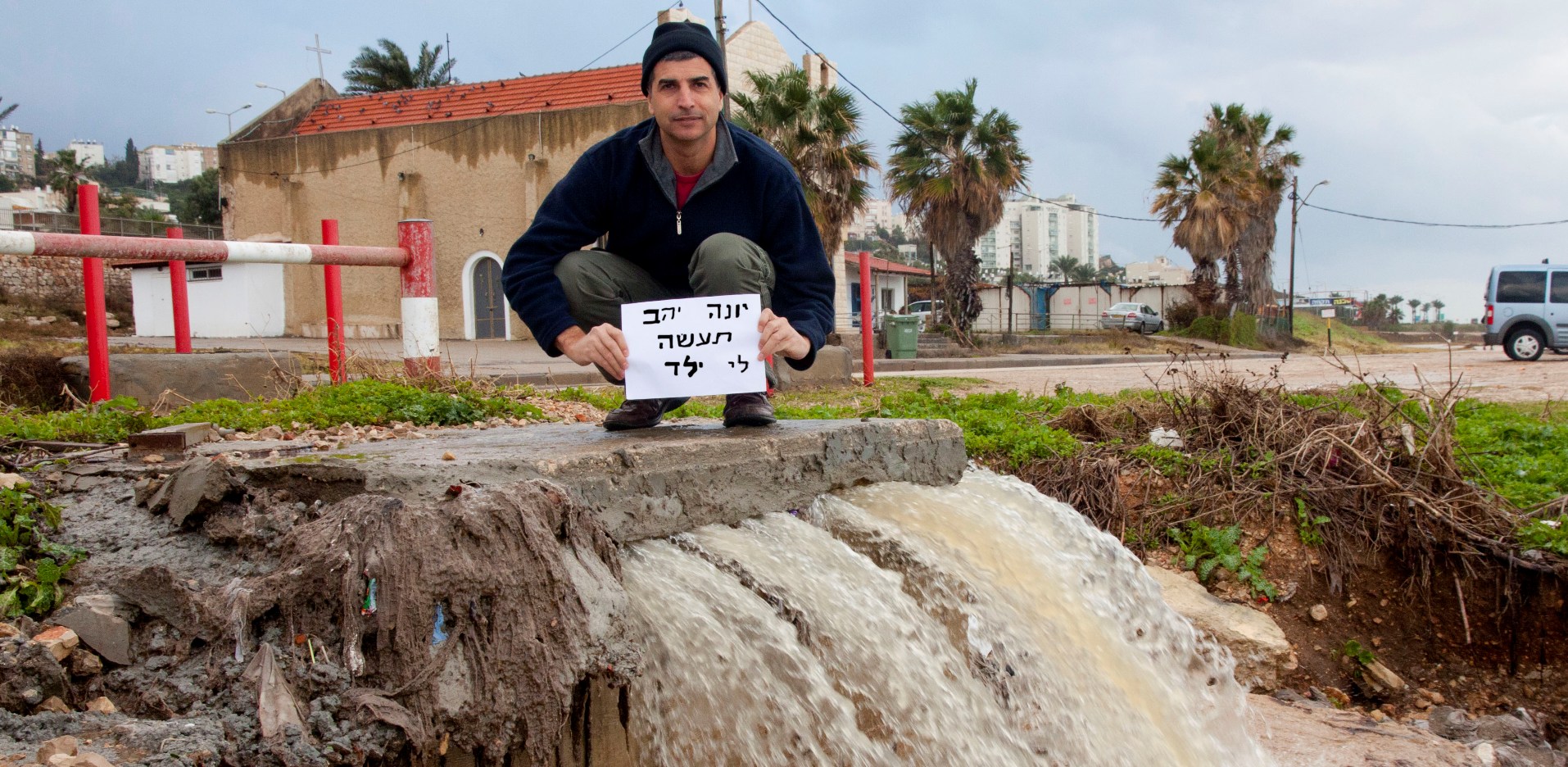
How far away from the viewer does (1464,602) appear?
4.28 m

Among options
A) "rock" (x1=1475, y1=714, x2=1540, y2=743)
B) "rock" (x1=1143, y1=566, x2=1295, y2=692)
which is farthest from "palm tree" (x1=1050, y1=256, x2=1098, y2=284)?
"rock" (x1=1475, y1=714, x2=1540, y2=743)

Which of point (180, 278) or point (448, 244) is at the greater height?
point (448, 244)

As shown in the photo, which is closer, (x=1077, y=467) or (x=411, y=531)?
(x=411, y=531)

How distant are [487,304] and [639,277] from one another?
23.5 meters

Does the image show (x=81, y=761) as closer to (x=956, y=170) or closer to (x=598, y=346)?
(x=598, y=346)

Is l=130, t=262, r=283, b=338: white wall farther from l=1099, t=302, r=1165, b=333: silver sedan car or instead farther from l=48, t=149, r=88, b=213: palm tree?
l=1099, t=302, r=1165, b=333: silver sedan car

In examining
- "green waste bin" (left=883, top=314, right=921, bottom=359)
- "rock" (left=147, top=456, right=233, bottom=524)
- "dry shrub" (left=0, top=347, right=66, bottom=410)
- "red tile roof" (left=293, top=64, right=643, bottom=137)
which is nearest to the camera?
"rock" (left=147, top=456, right=233, bottom=524)

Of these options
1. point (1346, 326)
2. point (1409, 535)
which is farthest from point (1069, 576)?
point (1346, 326)

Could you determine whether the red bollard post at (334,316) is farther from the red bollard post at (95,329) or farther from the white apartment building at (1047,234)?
the white apartment building at (1047,234)

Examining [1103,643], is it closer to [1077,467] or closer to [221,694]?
[1077,467]

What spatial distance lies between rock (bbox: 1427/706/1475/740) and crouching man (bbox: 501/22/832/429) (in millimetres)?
2758

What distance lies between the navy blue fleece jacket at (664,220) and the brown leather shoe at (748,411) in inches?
9.1

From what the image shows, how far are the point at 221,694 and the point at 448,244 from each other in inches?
1001

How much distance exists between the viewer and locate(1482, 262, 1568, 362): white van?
18.3 metres
